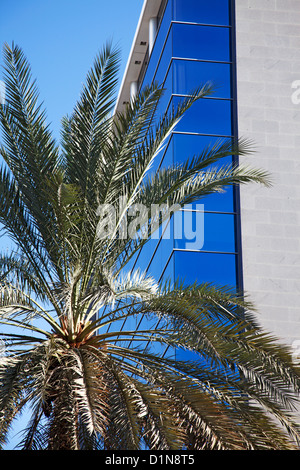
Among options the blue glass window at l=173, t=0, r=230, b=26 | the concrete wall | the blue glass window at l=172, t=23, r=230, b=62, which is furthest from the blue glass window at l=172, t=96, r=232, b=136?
the blue glass window at l=173, t=0, r=230, b=26

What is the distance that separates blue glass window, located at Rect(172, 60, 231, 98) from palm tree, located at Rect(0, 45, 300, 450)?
6920mm

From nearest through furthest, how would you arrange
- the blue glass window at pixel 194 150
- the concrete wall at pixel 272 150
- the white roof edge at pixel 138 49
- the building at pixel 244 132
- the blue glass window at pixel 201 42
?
1. the concrete wall at pixel 272 150
2. the building at pixel 244 132
3. the blue glass window at pixel 194 150
4. the blue glass window at pixel 201 42
5. the white roof edge at pixel 138 49

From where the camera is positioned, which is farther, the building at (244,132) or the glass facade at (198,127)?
the glass facade at (198,127)

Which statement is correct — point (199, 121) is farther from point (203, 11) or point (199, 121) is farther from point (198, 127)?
point (203, 11)

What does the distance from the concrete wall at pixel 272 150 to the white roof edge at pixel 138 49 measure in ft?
13.0

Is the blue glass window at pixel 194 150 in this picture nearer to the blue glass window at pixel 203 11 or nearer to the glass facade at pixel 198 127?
the glass facade at pixel 198 127

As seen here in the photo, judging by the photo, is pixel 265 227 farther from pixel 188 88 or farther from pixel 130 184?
pixel 130 184

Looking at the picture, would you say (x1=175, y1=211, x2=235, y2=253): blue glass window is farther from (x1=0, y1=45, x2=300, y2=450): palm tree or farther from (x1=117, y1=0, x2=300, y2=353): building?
(x1=0, y1=45, x2=300, y2=450): palm tree

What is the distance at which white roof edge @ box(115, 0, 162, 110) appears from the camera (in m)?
22.5

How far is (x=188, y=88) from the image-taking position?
18.9 meters

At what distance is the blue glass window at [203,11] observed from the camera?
1952cm

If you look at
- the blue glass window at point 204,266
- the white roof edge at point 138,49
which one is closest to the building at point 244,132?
the blue glass window at point 204,266

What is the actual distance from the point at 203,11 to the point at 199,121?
342 cm

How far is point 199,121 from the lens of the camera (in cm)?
1844
